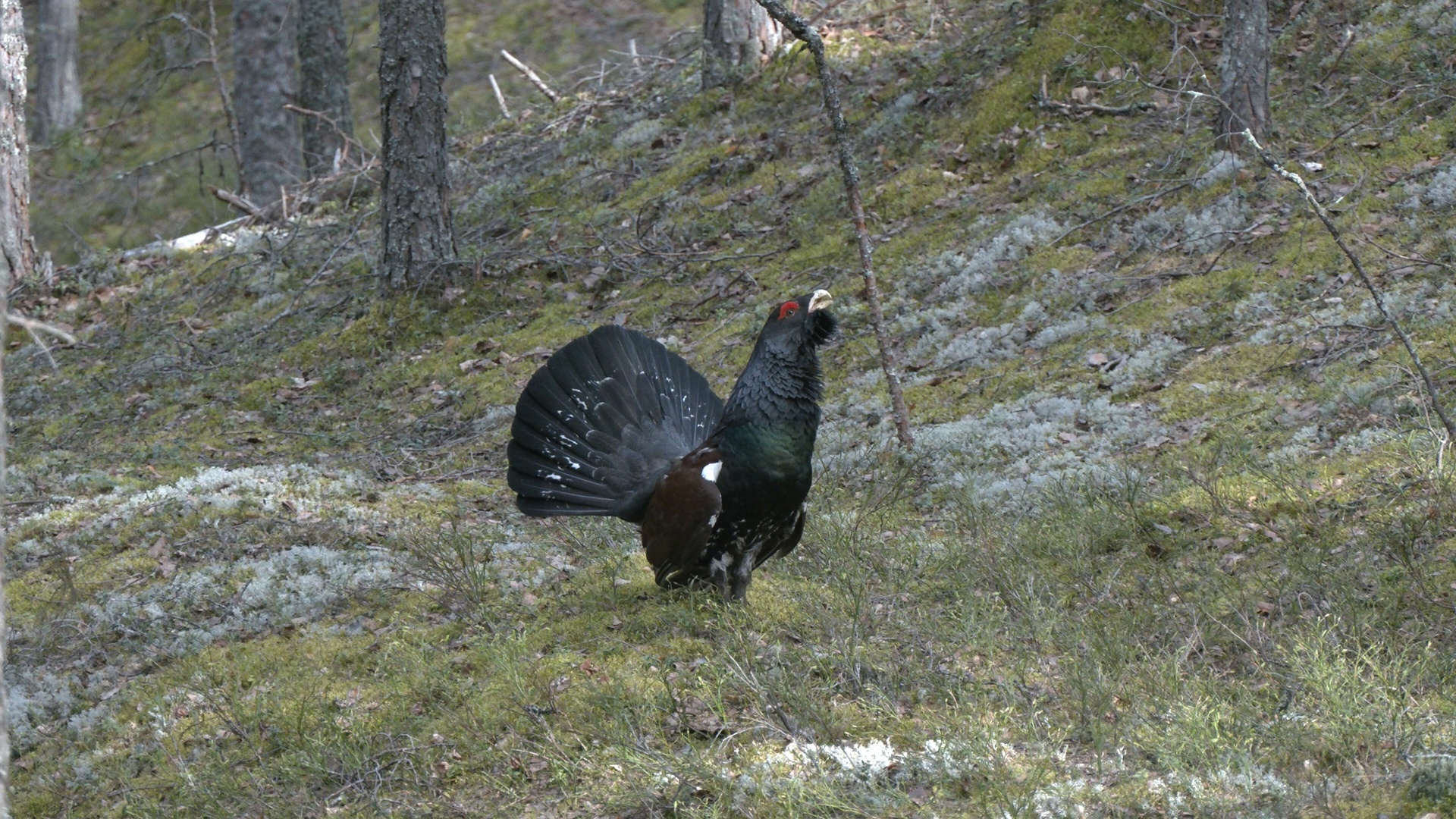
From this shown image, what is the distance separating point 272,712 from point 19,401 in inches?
329

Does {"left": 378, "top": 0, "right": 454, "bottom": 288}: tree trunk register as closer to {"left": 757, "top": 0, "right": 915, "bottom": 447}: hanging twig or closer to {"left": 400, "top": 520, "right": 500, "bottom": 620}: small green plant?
{"left": 757, "top": 0, "right": 915, "bottom": 447}: hanging twig

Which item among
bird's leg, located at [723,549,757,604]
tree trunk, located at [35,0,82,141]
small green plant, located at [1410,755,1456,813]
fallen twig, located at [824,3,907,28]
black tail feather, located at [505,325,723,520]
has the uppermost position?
tree trunk, located at [35,0,82,141]

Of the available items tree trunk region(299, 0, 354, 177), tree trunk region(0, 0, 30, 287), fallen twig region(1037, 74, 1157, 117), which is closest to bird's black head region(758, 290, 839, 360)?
fallen twig region(1037, 74, 1157, 117)

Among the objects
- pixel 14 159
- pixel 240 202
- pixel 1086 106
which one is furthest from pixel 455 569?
pixel 240 202

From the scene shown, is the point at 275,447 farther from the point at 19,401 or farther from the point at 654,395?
the point at 654,395

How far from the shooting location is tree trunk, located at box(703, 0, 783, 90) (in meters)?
14.2

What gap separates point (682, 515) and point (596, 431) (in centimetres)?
110

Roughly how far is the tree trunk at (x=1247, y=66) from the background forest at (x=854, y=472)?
1.04 ft

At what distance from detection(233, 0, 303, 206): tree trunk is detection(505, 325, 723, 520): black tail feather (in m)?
11.9

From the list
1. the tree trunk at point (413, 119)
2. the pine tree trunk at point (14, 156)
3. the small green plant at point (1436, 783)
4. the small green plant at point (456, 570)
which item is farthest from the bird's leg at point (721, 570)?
the pine tree trunk at point (14, 156)

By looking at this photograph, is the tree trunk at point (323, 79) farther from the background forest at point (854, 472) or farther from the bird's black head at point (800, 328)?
the bird's black head at point (800, 328)

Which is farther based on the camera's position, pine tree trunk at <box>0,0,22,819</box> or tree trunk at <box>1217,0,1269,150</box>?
pine tree trunk at <box>0,0,22,819</box>

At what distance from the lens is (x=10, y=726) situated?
5.62 meters

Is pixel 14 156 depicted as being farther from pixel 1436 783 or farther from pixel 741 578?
pixel 1436 783
